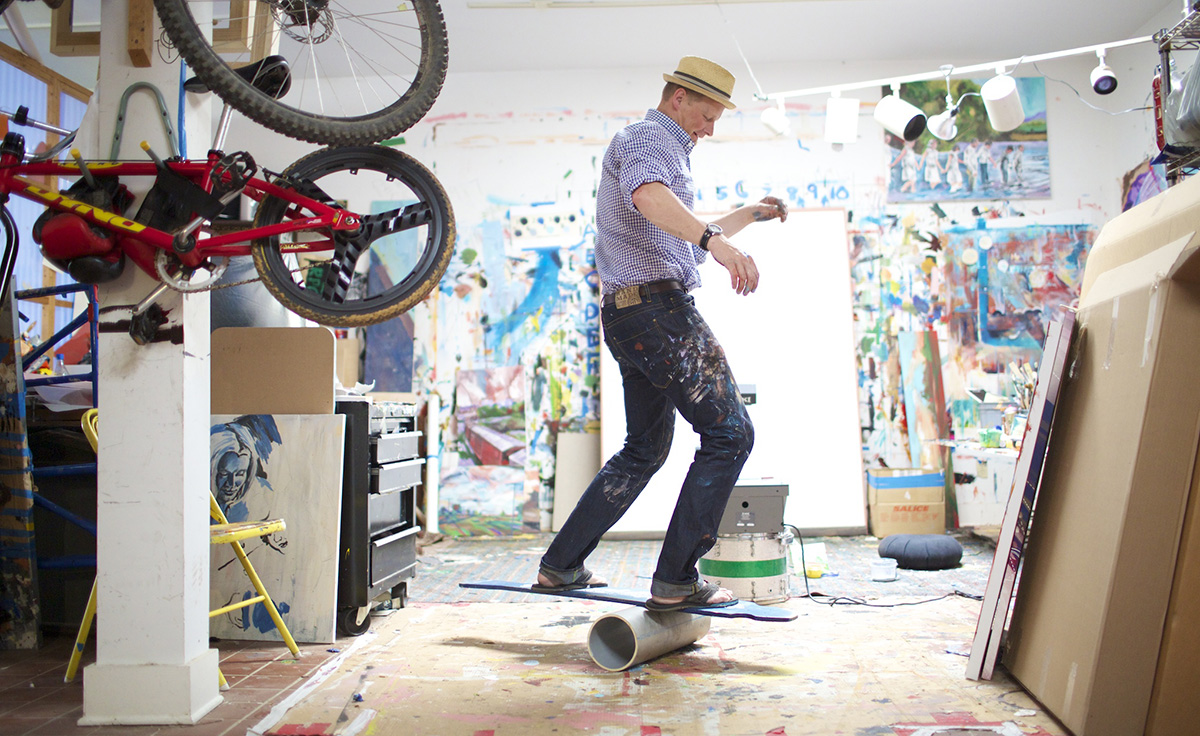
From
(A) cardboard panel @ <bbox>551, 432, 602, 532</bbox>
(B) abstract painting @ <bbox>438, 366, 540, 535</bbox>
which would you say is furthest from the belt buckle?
(B) abstract painting @ <bbox>438, 366, 540, 535</bbox>

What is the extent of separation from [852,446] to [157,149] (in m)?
4.51

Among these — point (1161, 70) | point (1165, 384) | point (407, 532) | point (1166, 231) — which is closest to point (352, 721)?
point (407, 532)

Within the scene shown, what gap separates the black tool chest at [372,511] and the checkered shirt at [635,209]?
107 cm

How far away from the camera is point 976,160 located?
234 inches

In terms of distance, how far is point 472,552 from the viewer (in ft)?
16.6

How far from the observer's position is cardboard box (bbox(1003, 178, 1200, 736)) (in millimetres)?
1679

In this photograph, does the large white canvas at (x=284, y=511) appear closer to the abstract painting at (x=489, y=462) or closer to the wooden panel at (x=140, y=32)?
the wooden panel at (x=140, y=32)

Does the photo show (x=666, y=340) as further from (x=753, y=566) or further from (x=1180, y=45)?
(x=1180, y=45)

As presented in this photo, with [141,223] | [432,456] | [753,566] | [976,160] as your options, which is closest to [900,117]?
[976,160]

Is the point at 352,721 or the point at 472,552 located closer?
the point at 352,721

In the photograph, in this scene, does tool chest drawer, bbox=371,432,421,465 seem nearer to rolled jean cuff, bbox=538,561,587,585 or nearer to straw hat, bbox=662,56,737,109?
rolled jean cuff, bbox=538,561,587,585

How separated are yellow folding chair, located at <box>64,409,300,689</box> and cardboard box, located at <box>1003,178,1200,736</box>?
2082 mm

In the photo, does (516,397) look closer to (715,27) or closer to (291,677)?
(715,27)

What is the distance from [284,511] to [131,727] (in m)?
0.92
